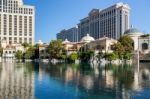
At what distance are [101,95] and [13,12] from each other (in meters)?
138

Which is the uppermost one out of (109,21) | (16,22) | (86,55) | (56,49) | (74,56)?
(16,22)

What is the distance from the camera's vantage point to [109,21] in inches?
5605

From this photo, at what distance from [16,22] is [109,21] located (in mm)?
50331

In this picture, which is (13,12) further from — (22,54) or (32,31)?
(22,54)

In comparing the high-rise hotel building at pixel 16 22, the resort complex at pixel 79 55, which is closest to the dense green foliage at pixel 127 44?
the resort complex at pixel 79 55

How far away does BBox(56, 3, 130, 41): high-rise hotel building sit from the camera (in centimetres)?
13725

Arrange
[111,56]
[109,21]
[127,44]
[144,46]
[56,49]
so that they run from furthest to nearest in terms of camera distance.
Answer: [109,21], [144,46], [56,49], [127,44], [111,56]

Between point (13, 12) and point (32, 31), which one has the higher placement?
point (13, 12)

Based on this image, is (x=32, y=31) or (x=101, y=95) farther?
(x=32, y=31)

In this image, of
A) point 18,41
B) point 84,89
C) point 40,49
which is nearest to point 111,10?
point 40,49

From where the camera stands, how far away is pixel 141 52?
106 m

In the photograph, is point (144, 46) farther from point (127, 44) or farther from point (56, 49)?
point (56, 49)

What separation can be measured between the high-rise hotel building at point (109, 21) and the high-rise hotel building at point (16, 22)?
32059mm

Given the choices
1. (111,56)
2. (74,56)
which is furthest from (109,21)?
(111,56)
